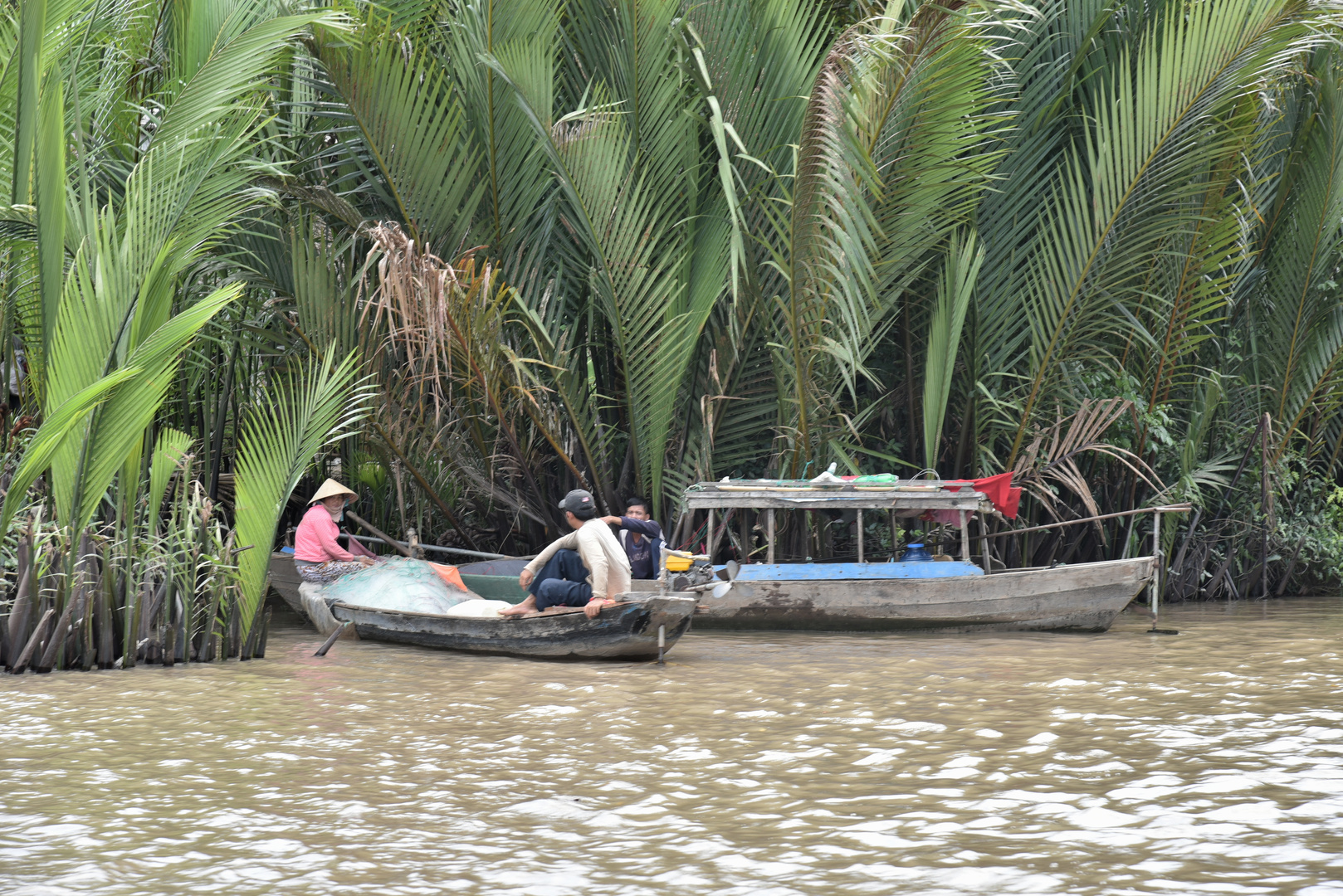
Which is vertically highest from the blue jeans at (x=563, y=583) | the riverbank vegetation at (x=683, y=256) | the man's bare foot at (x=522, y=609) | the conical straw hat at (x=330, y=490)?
the riverbank vegetation at (x=683, y=256)

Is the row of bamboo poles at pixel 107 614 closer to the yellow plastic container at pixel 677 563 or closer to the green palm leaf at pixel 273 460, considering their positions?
the green palm leaf at pixel 273 460

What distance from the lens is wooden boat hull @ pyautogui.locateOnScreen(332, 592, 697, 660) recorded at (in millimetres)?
7973

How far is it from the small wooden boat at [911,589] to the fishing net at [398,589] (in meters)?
1.44

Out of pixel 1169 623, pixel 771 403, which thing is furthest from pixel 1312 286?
pixel 771 403

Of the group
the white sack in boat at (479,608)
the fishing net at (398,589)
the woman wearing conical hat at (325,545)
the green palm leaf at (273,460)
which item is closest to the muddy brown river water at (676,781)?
the green palm leaf at (273,460)

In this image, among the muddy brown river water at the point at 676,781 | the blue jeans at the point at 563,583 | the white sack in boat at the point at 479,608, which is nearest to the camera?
the muddy brown river water at the point at 676,781

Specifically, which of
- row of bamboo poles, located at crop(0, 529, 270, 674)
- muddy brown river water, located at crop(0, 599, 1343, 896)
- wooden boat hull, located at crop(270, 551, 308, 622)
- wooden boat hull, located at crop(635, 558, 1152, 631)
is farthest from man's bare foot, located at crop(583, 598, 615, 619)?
wooden boat hull, located at crop(270, 551, 308, 622)

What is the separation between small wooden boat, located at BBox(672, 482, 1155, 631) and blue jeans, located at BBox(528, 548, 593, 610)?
45.8 inches

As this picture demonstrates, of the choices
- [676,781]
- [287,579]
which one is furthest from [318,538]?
[676,781]

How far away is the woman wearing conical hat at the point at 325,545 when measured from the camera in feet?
32.9

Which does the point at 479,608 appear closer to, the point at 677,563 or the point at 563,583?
the point at 563,583

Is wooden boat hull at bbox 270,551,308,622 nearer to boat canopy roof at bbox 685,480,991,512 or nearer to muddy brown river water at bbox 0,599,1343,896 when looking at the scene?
muddy brown river water at bbox 0,599,1343,896

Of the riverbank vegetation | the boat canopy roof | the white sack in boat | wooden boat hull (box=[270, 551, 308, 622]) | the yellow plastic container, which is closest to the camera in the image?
the riverbank vegetation

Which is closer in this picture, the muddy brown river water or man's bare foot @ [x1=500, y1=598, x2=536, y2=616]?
the muddy brown river water
